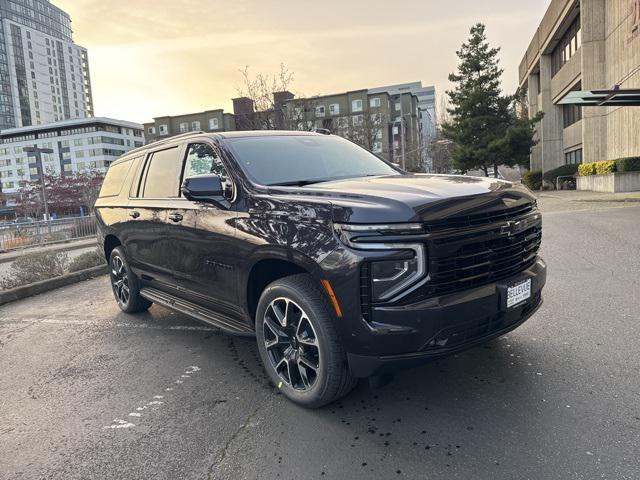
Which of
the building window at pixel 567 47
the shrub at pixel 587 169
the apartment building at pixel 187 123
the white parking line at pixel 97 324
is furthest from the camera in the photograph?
the apartment building at pixel 187 123

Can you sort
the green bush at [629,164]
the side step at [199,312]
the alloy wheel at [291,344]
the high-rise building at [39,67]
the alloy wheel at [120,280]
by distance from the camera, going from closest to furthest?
the alloy wheel at [291,344], the side step at [199,312], the alloy wheel at [120,280], the green bush at [629,164], the high-rise building at [39,67]

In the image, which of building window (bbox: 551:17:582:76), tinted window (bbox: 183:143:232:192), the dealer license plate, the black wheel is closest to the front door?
tinted window (bbox: 183:143:232:192)

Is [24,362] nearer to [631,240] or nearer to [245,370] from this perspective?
[245,370]

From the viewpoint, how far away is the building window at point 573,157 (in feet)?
109

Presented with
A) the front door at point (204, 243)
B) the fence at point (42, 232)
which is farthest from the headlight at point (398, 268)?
the fence at point (42, 232)

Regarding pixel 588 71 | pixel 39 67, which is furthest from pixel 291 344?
pixel 39 67

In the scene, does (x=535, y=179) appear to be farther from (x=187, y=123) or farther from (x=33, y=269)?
(x=187, y=123)

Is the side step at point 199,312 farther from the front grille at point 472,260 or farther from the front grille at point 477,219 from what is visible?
the front grille at point 477,219

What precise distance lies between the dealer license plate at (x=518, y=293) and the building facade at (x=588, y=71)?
22.4 metres

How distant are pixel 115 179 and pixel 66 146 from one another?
11667 cm

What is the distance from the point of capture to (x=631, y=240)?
9.16m

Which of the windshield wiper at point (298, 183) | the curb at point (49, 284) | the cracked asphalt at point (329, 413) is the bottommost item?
the cracked asphalt at point (329, 413)

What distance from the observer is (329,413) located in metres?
3.27

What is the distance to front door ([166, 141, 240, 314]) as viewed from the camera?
12.5ft
